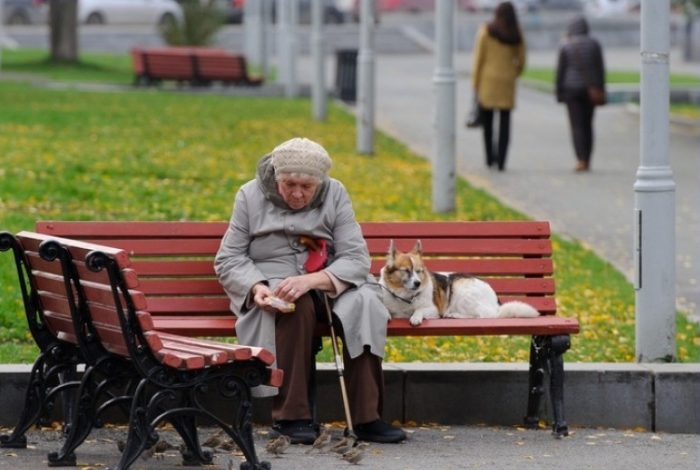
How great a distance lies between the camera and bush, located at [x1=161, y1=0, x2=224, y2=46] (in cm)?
4506

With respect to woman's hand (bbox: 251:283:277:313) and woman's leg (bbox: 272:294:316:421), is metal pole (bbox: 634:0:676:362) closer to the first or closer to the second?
woman's leg (bbox: 272:294:316:421)

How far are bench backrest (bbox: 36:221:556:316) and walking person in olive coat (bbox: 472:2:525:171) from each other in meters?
11.5

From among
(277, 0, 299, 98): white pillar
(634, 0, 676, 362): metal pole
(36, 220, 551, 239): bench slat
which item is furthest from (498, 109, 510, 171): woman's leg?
(277, 0, 299, 98): white pillar

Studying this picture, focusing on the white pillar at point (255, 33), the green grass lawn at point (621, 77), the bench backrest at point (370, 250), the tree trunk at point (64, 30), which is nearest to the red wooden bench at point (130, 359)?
the bench backrest at point (370, 250)

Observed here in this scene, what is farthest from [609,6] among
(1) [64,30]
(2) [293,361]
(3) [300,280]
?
(2) [293,361]

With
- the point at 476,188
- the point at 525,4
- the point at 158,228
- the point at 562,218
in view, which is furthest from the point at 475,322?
the point at 525,4

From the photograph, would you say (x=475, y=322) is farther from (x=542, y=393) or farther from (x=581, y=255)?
(x=581, y=255)

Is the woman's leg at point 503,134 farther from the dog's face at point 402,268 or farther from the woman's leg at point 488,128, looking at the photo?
the dog's face at point 402,268

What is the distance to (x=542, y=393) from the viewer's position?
26.2 ft

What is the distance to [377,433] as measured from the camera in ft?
24.7

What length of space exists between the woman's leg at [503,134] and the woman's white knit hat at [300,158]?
12.6m

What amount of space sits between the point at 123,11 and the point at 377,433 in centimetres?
5365

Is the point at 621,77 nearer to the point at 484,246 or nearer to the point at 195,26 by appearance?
the point at 195,26

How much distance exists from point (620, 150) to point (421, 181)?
21.3 feet
